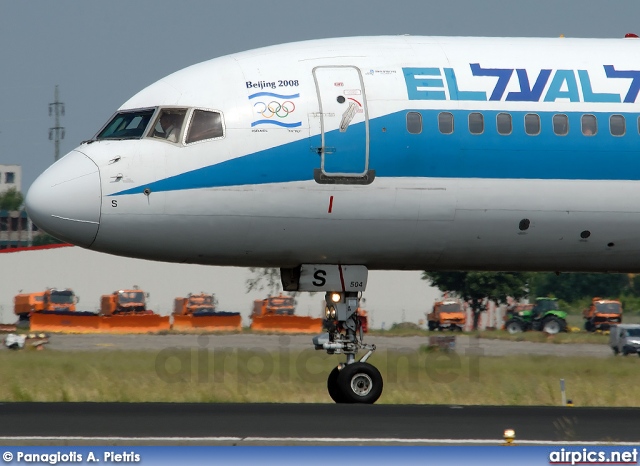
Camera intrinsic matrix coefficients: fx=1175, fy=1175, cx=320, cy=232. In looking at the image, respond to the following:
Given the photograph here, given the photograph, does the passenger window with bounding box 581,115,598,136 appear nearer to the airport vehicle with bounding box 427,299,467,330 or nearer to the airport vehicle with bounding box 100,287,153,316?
the airport vehicle with bounding box 427,299,467,330

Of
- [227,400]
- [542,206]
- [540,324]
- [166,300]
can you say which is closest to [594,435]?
[542,206]

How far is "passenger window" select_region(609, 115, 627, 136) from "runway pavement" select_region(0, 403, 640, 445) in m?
4.79

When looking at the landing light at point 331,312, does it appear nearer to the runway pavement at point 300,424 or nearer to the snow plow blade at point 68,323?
the runway pavement at point 300,424

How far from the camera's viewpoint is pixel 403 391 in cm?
2681

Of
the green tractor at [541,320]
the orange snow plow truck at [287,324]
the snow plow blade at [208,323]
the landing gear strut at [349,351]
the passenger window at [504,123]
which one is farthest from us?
the green tractor at [541,320]

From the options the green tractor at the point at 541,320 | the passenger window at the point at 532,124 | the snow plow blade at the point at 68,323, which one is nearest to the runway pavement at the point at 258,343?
the snow plow blade at the point at 68,323

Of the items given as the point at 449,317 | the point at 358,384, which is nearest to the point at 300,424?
the point at 358,384

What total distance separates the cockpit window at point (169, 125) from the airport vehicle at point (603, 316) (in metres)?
64.4

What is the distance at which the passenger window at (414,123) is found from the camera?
65.0ft

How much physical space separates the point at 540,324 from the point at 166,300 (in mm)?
34342

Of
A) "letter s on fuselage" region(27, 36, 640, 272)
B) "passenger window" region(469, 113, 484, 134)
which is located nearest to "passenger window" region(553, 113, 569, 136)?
"letter s on fuselage" region(27, 36, 640, 272)

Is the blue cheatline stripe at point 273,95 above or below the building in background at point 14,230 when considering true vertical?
below

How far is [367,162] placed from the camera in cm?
1959

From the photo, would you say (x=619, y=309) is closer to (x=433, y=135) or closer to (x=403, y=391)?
(x=403, y=391)
